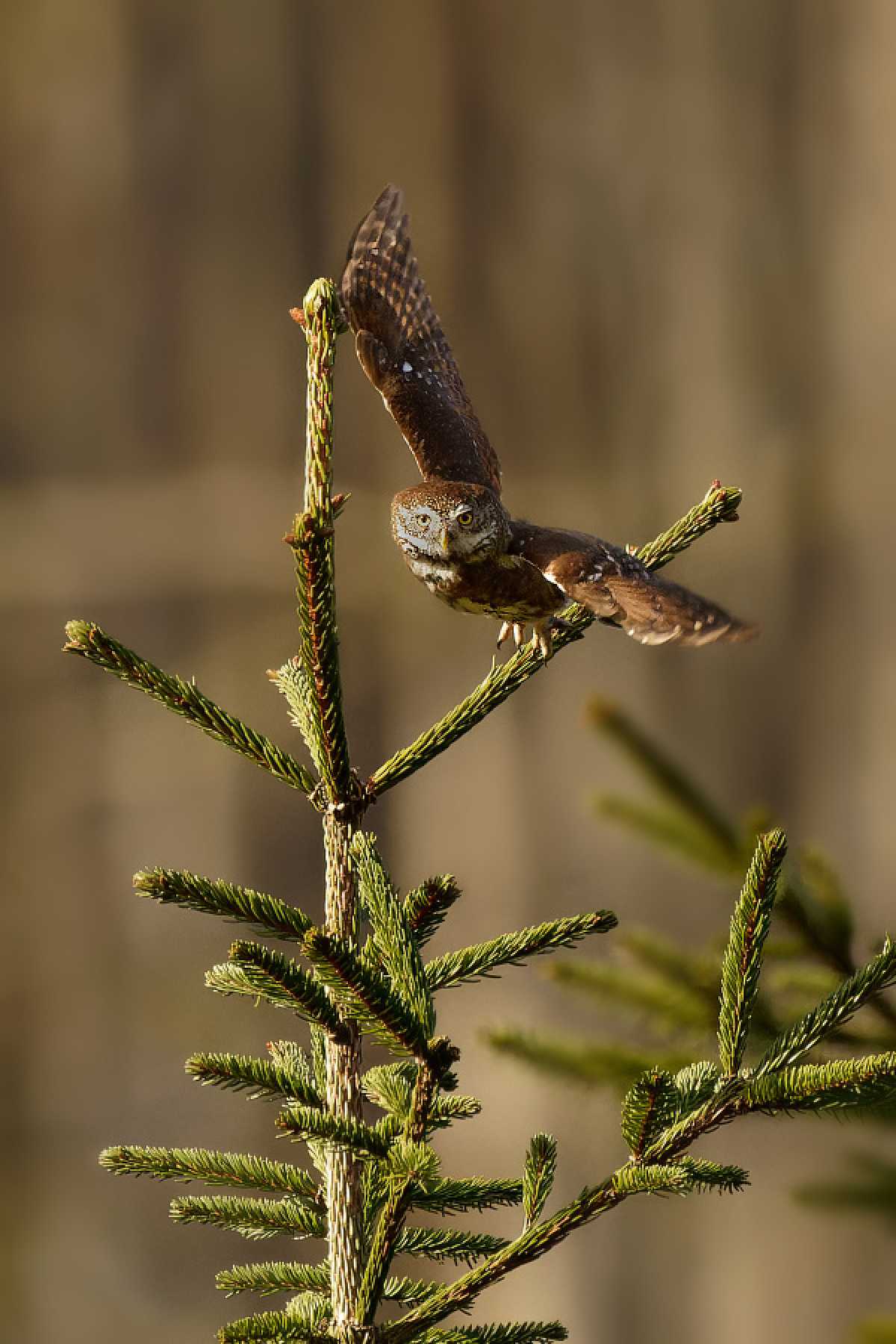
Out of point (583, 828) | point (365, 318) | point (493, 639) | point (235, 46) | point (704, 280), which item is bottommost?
point (365, 318)

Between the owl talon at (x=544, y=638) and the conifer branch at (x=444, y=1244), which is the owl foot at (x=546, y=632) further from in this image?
the conifer branch at (x=444, y=1244)

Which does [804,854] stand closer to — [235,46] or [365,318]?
[365,318]

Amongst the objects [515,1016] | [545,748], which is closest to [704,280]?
[545,748]

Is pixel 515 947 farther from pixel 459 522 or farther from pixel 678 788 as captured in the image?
pixel 678 788

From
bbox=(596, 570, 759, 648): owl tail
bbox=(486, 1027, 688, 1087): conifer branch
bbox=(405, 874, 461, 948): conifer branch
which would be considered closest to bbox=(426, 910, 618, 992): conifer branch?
bbox=(405, 874, 461, 948): conifer branch

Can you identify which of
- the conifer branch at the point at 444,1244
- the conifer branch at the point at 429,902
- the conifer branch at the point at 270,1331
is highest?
the conifer branch at the point at 429,902

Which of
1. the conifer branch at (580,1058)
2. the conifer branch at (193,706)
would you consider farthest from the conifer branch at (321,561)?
the conifer branch at (580,1058)

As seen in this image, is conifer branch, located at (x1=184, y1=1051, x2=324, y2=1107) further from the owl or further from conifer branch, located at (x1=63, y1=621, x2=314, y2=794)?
the owl
